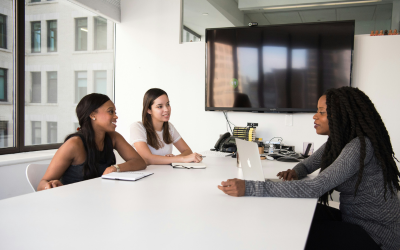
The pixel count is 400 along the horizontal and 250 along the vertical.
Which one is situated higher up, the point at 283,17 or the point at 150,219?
the point at 283,17

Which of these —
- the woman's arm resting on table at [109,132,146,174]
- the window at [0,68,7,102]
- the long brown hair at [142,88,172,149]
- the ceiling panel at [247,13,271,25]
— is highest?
the ceiling panel at [247,13,271,25]

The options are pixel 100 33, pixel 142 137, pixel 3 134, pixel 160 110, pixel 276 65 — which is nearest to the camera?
pixel 142 137

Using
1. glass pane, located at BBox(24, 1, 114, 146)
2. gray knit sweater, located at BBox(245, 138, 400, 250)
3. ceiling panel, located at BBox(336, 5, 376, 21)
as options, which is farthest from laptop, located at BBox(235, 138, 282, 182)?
ceiling panel, located at BBox(336, 5, 376, 21)

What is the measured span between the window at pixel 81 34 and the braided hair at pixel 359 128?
3.58 m

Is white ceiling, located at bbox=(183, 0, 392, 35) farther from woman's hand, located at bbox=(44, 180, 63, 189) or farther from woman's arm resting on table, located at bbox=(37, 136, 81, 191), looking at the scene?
woman's hand, located at bbox=(44, 180, 63, 189)

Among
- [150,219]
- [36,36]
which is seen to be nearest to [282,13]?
[36,36]

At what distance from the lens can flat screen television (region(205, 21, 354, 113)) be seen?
352 centimetres

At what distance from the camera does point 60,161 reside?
1837mm

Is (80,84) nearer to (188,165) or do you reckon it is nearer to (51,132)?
(51,132)

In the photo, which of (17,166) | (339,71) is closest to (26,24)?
(17,166)

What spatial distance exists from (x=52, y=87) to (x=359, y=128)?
11.6 feet

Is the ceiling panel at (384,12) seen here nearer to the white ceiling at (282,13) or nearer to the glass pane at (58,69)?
the white ceiling at (282,13)

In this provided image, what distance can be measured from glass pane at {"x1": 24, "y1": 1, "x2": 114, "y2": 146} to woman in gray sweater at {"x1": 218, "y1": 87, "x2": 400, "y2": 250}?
9.93ft

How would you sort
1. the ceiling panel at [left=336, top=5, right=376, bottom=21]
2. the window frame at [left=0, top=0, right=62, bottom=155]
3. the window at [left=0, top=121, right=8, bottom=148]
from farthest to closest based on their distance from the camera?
the ceiling panel at [left=336, top=5, right=376, bottom=21]
the window frame at [left=0, top=0, right=62, bottom=155]
the window at [left=0, top=121, right=8, bottom=148]
